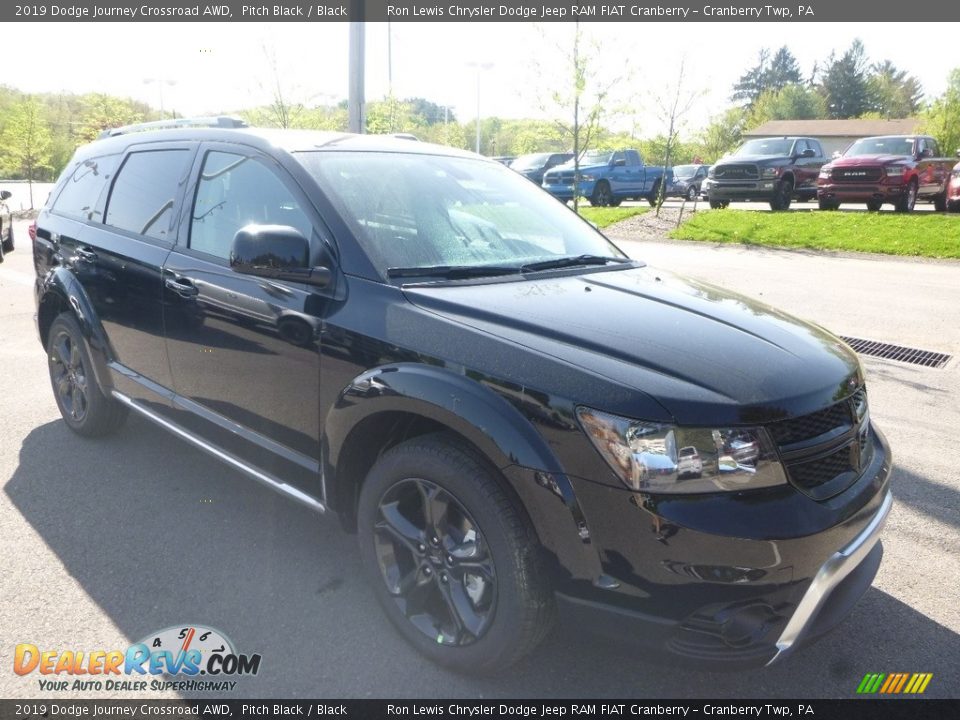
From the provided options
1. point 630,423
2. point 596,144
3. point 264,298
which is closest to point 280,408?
point 264,298

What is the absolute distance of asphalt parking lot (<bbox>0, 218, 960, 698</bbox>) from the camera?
2.58 m

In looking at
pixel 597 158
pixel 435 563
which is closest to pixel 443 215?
pixel 435 563

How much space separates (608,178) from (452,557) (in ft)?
76.6

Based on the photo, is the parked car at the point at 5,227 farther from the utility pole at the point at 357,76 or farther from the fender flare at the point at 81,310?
the fender flare at the point at 81,310

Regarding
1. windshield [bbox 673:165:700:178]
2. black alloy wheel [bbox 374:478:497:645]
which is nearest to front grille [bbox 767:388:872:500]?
black alloy wheel [bbox 374:478:497:645]

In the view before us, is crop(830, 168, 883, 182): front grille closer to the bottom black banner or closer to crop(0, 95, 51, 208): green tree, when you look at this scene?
the bottom black banner

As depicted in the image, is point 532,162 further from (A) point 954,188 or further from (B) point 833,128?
(B) point 833,128

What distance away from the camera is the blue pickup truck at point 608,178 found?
2367 centimetres

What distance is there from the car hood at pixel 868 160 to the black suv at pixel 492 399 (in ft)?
54.3

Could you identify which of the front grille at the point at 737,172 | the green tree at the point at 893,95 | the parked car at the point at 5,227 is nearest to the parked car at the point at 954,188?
the front grille at the point at 737,172

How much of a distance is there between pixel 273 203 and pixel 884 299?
862cm

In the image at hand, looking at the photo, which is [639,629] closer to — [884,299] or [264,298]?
[264,298]

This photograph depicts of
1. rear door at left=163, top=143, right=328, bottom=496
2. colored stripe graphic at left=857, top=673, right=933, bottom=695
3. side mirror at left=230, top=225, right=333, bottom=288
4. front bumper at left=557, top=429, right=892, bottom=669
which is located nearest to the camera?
front bumper at left=557, top=429, right=892, bottom=669

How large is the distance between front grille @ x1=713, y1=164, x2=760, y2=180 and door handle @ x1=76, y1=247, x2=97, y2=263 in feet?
60.2
